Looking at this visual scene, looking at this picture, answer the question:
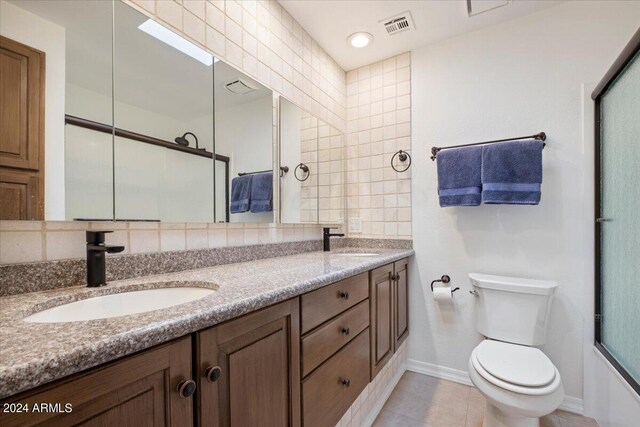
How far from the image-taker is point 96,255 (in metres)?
0.90

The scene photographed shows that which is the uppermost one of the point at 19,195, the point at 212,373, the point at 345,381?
the point at 19,195

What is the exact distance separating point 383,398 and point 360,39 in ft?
7.64

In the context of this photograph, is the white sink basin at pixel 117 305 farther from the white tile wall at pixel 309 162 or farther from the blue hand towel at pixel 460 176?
the blue hand towel at pixel 460 176

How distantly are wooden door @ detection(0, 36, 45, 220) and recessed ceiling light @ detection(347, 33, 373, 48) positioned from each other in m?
1.75

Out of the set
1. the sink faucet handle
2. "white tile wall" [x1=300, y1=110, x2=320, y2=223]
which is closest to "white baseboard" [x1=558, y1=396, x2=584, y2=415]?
"white tile wall" [x1=300, y1=110, x2=320, y2=223]

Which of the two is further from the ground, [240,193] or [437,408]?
[240,193]

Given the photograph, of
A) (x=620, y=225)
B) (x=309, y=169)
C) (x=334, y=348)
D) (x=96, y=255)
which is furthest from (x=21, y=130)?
(x=620, y=225)

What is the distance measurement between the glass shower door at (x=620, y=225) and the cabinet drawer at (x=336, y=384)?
1.07 metres

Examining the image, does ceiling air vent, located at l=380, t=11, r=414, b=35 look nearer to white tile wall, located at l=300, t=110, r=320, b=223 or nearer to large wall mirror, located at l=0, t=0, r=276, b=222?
white tile wall, located at l=300, t=110, r=320, b=223

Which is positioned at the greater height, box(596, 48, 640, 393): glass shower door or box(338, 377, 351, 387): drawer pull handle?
box(596, 48, 640, 393): glass shower door

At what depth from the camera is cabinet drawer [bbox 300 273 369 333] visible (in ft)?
3.30

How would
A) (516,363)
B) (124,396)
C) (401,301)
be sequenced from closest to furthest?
(124,396), (516,363), (401,301)

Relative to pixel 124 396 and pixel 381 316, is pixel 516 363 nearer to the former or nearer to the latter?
pixel 381 316

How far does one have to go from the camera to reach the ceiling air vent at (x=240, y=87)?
1450mm
